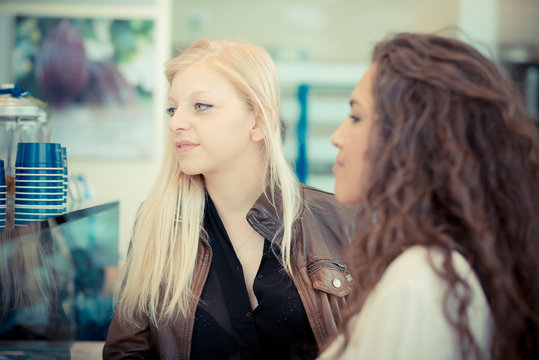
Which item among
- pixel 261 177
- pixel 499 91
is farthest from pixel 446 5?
pixel 499 91

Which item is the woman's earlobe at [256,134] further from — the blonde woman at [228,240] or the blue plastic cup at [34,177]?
the blue plastic cup at [34,177]

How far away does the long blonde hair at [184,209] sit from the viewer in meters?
1.59

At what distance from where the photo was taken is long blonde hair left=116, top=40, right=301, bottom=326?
1.59 m

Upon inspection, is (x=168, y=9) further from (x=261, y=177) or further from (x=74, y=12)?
(x=261, y=177)

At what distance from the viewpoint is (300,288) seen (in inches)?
62.4

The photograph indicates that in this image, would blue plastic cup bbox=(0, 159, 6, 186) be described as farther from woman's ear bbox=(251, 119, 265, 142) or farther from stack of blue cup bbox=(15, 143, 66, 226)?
woman's ear bbox=(251, 119, 265, 142)

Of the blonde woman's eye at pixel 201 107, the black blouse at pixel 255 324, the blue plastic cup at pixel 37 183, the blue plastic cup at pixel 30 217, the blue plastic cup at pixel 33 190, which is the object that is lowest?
the black blouse at pixel 255 324

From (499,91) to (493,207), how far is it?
21 cm

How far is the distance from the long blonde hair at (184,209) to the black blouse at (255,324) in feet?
0.22

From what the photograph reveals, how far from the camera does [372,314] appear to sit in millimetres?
911

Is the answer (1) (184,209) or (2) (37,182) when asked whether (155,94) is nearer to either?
(1) (184,209)

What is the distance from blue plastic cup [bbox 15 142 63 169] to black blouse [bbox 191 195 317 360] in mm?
573

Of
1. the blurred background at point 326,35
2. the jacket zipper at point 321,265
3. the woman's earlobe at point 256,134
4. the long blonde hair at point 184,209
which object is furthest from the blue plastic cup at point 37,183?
the blurred background at point 326,35

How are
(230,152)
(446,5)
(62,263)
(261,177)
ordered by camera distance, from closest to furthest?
1. (62,263)
2. (230,152)
3. (261,177)
4. (446,5)
